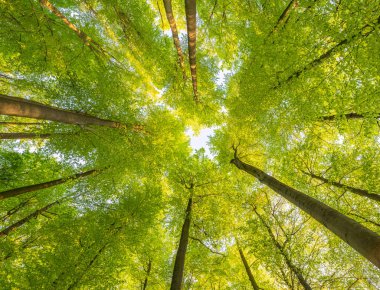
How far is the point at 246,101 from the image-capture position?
760 cm

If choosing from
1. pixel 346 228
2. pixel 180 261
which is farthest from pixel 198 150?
pixel 346 228

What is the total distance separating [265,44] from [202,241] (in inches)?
317

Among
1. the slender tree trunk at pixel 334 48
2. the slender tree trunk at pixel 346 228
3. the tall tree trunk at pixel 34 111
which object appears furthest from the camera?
the slender tree trunk at pixel 334 48

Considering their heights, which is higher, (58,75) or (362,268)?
(58,75)

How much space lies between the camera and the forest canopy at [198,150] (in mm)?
5125

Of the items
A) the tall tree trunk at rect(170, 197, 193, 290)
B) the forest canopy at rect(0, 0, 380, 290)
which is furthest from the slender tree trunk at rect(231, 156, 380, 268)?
the tall tree trunk at rect(170, 197, 193, 290)

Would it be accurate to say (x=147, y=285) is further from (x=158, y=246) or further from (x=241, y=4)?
(x=241, y=4)

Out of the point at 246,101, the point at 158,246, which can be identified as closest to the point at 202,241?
the point at 158,246

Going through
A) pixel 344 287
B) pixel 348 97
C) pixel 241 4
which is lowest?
pixel 344 287

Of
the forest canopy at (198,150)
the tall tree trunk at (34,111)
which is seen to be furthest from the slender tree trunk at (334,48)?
the tall tree trunk at (34,111)

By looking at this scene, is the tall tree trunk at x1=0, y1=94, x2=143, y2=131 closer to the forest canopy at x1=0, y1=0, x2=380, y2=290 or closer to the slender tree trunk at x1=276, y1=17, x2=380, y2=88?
the forest canopy at x1=0, y1=0, x2=380, y2=290

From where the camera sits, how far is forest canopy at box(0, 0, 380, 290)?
202 inches

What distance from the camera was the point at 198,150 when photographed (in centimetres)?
1145

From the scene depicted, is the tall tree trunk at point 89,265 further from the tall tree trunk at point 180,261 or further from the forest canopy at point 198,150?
the tall tree trunk at point 180,261
